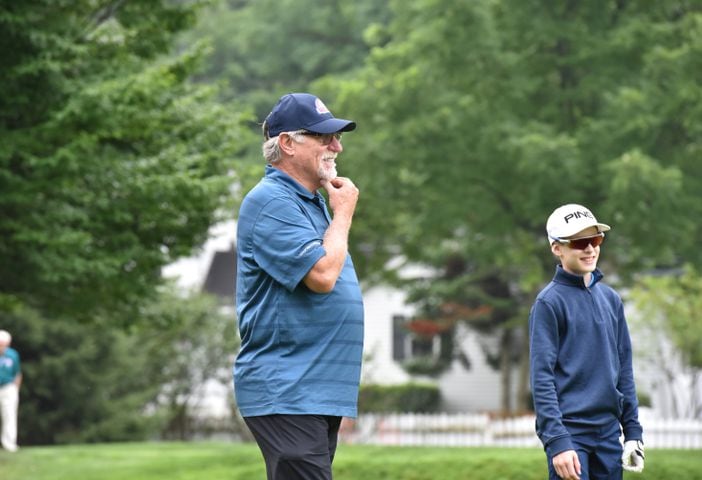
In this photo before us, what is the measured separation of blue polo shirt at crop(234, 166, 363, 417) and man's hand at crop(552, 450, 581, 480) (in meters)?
1.16

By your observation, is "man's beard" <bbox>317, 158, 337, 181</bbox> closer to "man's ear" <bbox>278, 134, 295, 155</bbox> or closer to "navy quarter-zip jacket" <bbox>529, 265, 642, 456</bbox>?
"man's ear" <bbox>278, 134, 295, 155</bbox>

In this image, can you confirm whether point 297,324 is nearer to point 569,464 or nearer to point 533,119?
point 569,464

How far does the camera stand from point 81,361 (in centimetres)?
2691

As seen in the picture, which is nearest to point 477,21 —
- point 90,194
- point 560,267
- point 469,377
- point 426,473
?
point 90,194

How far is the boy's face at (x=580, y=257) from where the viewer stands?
5906mm

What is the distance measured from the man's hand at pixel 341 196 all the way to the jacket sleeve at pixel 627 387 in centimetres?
164

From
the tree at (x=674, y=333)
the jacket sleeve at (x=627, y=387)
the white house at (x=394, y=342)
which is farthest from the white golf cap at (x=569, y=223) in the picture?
the white house at (x=394, y=342)

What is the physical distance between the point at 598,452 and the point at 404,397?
35.0 meters

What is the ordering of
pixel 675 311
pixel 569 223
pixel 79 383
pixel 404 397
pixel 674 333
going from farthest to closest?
pixel 404 397, pixel 674 333, pixel 675 311, pixel 79 383, pixel 569 223

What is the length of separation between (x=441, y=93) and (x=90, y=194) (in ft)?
32.5

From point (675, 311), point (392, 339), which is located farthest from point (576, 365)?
point (392, 339)

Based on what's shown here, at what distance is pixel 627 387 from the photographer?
5.98 m

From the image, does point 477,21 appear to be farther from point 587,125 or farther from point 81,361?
point 81,361

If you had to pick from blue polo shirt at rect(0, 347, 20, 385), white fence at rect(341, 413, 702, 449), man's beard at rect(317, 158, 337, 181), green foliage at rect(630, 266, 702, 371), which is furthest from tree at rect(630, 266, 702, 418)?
man's beard at rect(317, 158, 337, 181)
